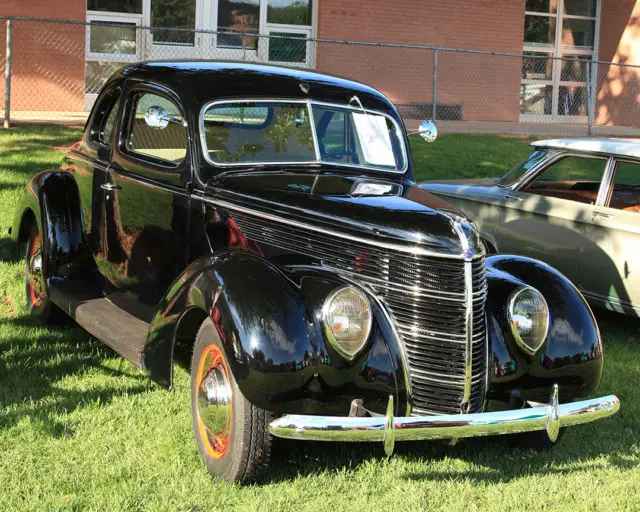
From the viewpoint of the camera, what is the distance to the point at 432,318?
436 centimetres

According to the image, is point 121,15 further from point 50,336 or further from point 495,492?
point 495,492

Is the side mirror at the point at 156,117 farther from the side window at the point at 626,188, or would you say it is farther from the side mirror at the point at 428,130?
the side window at the point at 626,188

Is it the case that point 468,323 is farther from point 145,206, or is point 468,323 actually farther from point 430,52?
point 430,52

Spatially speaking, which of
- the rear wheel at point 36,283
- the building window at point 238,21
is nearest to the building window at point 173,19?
the building window at point 238,21

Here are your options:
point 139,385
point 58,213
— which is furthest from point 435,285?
point 58,213

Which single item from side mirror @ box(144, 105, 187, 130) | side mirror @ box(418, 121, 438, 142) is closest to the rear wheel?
side mirror @ box(144, 105, 187, 130)

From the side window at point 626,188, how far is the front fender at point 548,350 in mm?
2822

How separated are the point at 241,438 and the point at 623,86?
1980 centimetres

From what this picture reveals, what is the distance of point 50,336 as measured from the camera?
6516mm

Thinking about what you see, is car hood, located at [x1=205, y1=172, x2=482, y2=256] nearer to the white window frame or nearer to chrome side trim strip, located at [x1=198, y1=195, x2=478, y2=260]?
chrome side trim strip, located at [x1=198, y1=195, x2=478, y2=260]

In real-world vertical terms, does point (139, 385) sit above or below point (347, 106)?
below

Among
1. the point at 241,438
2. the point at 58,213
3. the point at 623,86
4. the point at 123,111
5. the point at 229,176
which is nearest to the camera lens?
the point at 241,438

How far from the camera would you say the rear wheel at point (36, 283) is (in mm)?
6598

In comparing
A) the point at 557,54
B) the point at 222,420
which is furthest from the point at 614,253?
the point at 557,54
